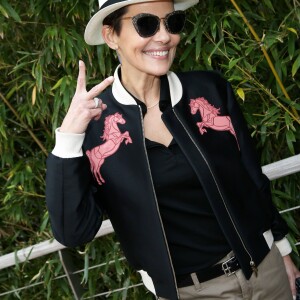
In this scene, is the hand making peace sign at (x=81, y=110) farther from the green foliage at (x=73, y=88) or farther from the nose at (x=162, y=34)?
the green foliage at (x=73, y=88)

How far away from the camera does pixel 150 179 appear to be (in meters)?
1.57

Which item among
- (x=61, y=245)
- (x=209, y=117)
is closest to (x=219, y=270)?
(x=209, y=117)

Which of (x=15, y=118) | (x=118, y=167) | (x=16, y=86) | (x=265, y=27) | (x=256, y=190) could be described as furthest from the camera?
(x=15, y=118)

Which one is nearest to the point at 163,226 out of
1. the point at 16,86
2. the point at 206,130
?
the point at 206,130

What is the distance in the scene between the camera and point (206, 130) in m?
1.68

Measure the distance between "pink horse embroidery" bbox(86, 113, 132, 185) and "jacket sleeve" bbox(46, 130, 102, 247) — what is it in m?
0.03

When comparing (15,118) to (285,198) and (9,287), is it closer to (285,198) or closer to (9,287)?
(9,287)

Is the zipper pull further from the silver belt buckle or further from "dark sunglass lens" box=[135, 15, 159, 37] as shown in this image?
"dark sunglass lens" box=[135, 15, 159, 37]

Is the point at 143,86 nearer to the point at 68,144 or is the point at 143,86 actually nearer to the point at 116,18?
the point at 116,18

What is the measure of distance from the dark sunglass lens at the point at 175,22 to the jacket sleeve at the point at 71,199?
380mm

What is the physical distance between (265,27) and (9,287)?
1.79 metres

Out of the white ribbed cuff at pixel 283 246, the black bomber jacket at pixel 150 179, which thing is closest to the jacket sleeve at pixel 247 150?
the black bomber jacket at pixel 150 179

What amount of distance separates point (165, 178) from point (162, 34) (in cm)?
35

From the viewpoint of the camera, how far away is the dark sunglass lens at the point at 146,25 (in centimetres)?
154
